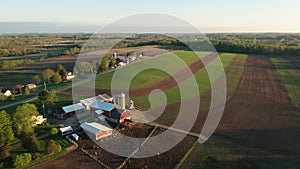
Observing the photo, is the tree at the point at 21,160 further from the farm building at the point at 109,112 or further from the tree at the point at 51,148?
the farm building at the point at 109,112

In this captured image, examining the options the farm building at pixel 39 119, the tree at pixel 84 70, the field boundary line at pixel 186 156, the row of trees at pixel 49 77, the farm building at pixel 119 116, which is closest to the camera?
the field boundary line at pixel 186 156

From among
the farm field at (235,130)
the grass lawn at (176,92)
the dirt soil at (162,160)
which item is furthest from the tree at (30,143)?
the grass lawn at (176,92)

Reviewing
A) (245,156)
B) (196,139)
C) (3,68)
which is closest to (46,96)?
(196,139)

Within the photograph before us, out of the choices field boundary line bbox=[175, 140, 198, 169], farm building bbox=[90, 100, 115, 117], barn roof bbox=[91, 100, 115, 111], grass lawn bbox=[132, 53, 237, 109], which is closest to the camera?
field boundary line bbox=[175, 140, 198, 169]

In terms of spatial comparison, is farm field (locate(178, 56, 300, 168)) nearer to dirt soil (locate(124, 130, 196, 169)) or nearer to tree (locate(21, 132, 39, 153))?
dirt soil (locate(124, 130, 196, 169))

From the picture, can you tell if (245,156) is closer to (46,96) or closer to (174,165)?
(174,165)

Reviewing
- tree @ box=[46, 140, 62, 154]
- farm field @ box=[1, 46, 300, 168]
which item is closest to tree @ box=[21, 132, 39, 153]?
tree @ box=[46, 140, 62, 154]
